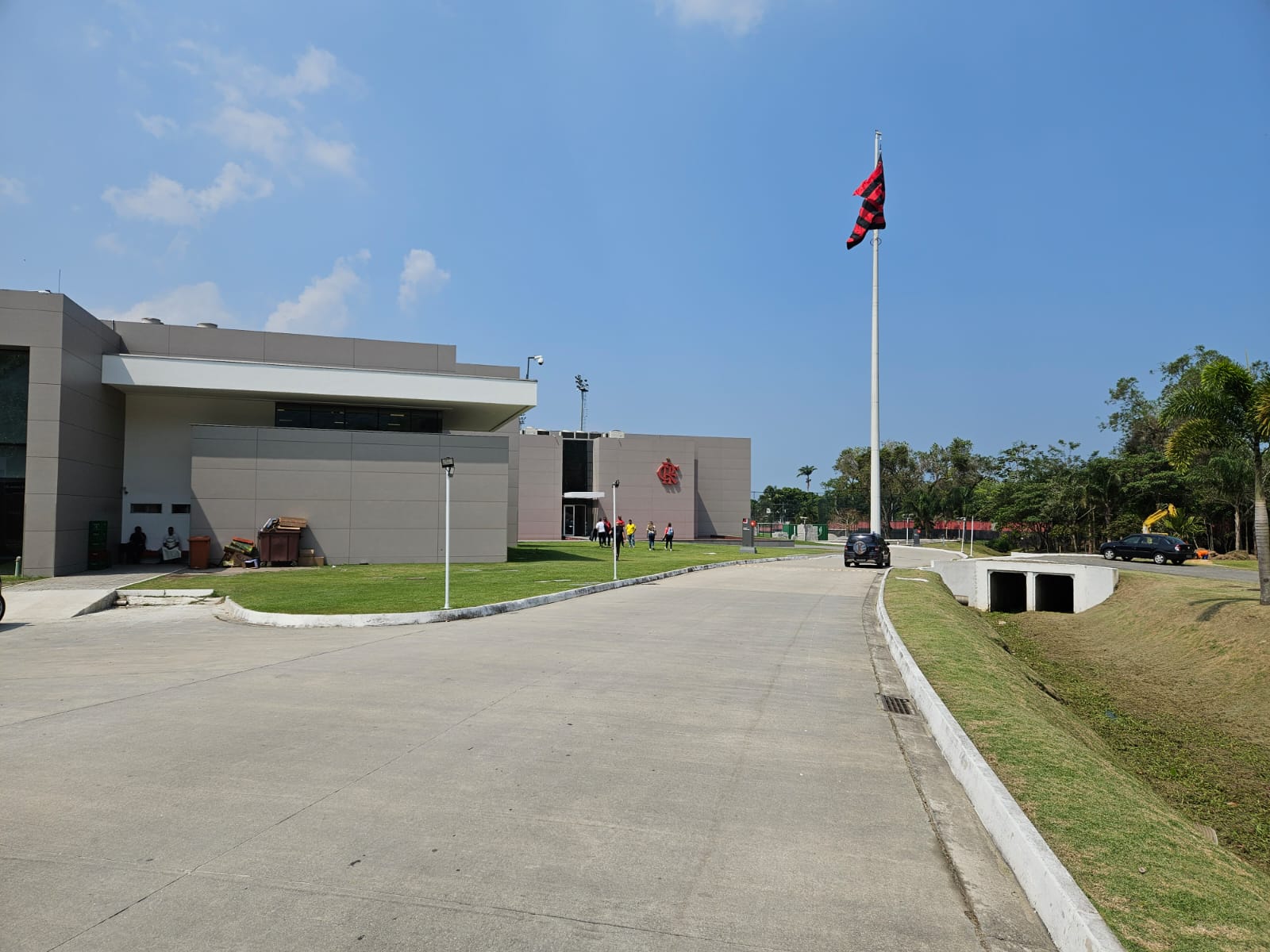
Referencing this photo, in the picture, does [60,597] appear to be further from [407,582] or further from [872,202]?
[872,202]

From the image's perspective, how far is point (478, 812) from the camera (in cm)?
516

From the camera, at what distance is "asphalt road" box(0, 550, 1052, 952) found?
12.4ft

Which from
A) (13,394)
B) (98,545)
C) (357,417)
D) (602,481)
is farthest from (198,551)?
(602,481)

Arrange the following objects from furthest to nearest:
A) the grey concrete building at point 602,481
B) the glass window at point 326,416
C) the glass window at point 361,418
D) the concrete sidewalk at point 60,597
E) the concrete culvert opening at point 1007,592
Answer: the grey concrete building at point 602,481 → the concrete culvert opening at point 1007,592 → the glass window at point 361,418 → the glass window at point 326,416 → the concrete sidewalk at point 60,597

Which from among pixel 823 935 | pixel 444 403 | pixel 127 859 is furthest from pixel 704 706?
pixel 444 403

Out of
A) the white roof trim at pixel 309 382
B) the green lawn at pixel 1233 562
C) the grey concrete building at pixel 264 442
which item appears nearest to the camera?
the grey concrete building at pixel 264 442

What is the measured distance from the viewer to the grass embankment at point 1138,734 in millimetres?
4172

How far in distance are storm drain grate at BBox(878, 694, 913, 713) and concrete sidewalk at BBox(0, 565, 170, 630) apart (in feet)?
50.3

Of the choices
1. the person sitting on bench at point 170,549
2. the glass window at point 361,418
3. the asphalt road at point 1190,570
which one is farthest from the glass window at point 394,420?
the asphalt road at point 1190,570

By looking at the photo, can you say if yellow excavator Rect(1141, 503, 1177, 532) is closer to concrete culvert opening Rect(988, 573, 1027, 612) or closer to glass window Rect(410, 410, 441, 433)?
concrete culvert opening Rect(988, 573, 1027, 612)

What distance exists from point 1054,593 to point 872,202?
74.9 feet

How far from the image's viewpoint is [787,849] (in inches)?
187

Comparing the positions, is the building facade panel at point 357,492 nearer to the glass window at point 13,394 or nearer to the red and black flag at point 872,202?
the glass window at point 13,394

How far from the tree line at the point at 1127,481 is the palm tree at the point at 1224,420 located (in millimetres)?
25
